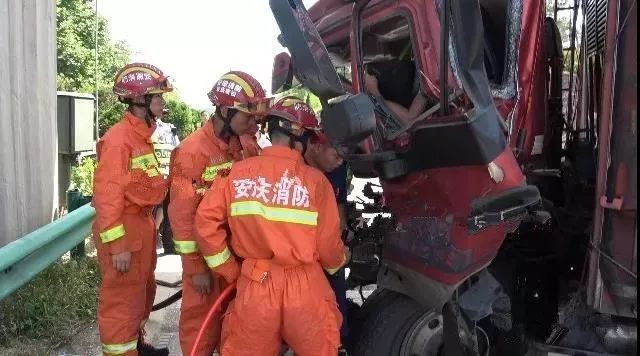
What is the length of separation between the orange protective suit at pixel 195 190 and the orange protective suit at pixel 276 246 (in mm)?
457

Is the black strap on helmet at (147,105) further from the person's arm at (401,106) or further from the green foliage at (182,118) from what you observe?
the green foliage at (182,118)

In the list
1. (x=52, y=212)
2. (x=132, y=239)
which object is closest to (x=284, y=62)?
(x=132, y=239)

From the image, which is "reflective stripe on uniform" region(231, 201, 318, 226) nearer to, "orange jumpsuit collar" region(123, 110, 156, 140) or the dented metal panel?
"orange jumpsuit collar" region(123, 110, 156, 140)

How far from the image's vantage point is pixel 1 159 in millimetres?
4988

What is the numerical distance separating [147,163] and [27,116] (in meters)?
1.95

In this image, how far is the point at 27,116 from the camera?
531 cm

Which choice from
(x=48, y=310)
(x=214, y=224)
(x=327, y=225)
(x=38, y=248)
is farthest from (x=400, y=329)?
(x=48, y=310)

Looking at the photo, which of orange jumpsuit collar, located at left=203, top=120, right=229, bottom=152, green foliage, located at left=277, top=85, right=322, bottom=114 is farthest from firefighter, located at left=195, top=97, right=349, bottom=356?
orange jumpsuit collar, located at left=203, top=120, right=229, bottom=152

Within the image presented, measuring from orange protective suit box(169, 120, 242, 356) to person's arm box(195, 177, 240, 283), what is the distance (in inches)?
15.2

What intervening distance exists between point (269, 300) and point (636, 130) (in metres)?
1.68

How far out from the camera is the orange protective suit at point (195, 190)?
→ 349 cm

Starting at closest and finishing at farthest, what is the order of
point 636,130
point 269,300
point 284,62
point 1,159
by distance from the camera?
point 636,130
point 269,300
point 284,62
point 1,159

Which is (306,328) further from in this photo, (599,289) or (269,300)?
(599,289)

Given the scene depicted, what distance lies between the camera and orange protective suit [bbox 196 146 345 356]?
9.53ft
